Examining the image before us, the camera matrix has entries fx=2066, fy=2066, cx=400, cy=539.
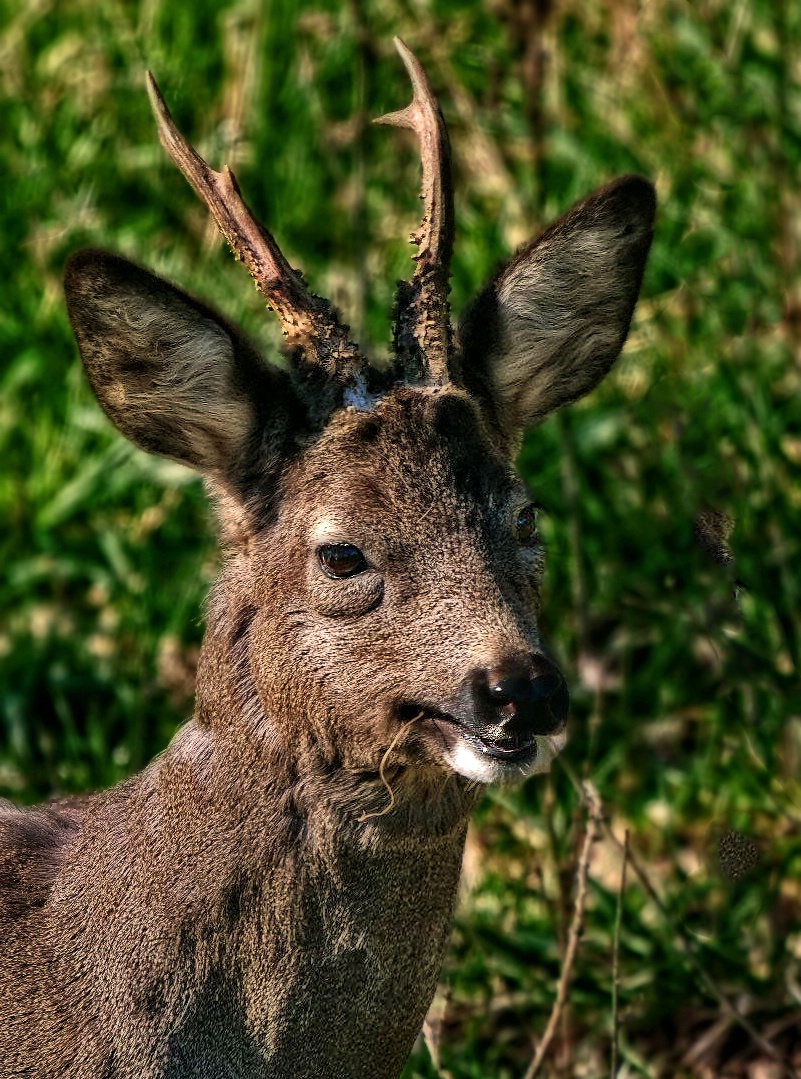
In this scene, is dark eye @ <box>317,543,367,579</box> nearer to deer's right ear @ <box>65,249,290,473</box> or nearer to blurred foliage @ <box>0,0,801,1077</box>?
deer's right ear @ <box>65,249,290,473</box>

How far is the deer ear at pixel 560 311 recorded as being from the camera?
3.80 metres

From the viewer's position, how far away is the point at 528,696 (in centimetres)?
322

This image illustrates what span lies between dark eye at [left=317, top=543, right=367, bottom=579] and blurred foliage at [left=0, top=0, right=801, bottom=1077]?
1.15 metres

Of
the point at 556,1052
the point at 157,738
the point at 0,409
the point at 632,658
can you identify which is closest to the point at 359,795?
the point at 556,1052

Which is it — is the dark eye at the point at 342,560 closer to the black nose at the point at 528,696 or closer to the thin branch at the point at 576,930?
the black nose at the point at 528,696

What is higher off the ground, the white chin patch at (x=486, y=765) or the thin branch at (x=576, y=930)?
the white chin patch at (x=486, y=765)

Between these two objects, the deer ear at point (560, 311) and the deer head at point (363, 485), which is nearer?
the deer head at point (363, 485)

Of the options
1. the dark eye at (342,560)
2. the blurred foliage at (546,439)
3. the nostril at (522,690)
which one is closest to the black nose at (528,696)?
the nostril at (522,690)

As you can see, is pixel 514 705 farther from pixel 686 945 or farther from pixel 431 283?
pixel 686 945

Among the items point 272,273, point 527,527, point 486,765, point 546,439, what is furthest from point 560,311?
point 546,439

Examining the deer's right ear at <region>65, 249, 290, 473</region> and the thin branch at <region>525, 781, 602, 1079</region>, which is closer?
the deer's right ear at <region>65, 249, 290, 473</region>

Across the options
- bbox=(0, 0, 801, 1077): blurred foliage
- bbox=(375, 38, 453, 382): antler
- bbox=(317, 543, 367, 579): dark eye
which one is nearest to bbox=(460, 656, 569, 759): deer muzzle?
bbox=(317, 543, 367, 579): dark eye

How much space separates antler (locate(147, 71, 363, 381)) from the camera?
356 centimetres

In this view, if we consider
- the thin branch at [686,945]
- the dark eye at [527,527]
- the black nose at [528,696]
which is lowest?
the thin branch at [686,945]
